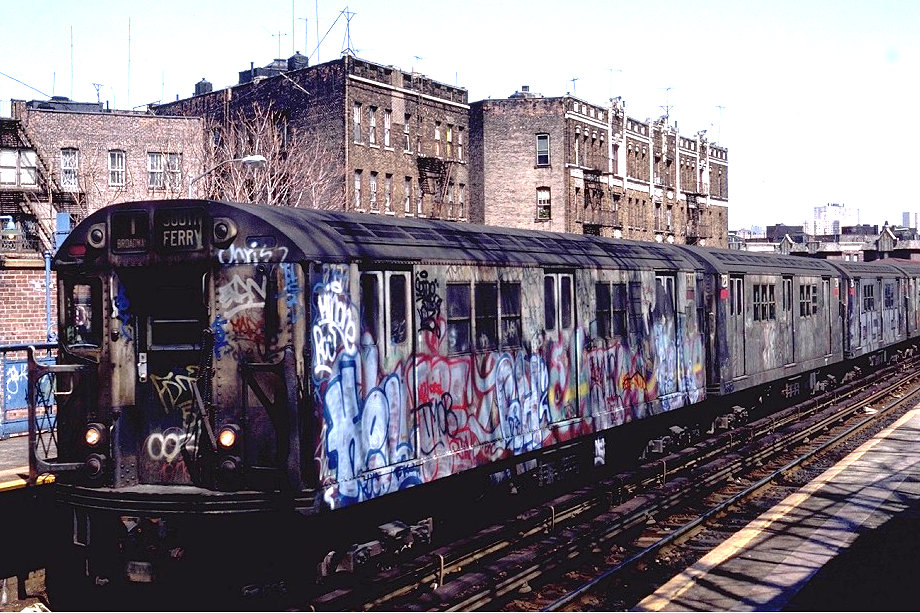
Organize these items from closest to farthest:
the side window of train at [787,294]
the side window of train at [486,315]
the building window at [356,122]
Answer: the side window of train at [486,315] → the side window of train at [787,294] → the building window at [356,122]

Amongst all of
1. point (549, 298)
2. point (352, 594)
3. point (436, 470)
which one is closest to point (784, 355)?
point (549, 298)

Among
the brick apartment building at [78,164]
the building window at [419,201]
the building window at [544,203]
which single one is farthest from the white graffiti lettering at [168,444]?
the building window at [544,203]

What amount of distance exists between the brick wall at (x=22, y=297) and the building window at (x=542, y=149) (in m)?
30.0

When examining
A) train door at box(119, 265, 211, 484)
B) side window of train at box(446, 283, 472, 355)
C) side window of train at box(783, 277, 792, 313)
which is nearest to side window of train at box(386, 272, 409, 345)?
side window of train at box(446, 283, 472, 355)

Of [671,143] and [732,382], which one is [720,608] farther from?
[671,143]

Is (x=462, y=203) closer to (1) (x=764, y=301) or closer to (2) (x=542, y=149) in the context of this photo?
(2) (x=542, y=149)

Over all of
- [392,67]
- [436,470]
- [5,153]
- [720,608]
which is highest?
[392,67]

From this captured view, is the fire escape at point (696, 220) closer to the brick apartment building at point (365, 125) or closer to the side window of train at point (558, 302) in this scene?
the brick apartment building at point (365, 125)

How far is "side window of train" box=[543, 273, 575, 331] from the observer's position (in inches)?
470

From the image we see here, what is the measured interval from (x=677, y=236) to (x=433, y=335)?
53969 millimetres

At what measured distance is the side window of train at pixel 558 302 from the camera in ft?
39.2

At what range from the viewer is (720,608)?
8.41 m

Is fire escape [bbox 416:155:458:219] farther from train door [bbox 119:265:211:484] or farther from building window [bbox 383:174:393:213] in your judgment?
train door [bbox 119:265:211:484]

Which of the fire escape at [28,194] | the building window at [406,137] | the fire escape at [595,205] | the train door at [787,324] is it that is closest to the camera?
the train door at [787,324]
